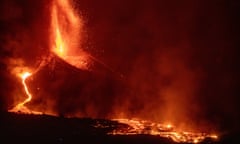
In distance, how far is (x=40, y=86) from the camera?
10586 mm

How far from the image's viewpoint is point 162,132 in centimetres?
886

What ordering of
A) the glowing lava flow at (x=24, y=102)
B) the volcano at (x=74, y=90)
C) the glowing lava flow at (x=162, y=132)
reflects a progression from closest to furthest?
the glowing lava flow at (x=162, y=132) → the glowing lava flow at (x=24, y=102) → the volcano at (x=74, y=90)

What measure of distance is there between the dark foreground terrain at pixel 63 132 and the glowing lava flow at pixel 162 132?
167 mm

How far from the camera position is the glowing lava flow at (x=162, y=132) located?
28.3ft

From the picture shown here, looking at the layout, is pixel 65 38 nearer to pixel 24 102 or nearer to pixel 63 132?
pixel 24 102

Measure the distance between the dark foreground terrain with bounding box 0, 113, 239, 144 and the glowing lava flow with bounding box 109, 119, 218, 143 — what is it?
17cm

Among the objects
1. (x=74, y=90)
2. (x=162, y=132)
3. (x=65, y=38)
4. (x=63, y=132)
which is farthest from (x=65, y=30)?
(x=162, y=132)

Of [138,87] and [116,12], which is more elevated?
[116,12]

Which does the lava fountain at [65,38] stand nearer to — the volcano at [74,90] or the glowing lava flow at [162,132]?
the volcano at [74,90]

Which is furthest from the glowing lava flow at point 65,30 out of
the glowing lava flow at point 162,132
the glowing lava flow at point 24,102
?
the glowing lava flow at point 162,132

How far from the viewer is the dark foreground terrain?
8297mm

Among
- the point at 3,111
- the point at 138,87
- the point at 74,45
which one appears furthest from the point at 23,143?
the point at 74,45

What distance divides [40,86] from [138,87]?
6.71ft

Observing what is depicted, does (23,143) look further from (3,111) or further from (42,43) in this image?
(42,43)
